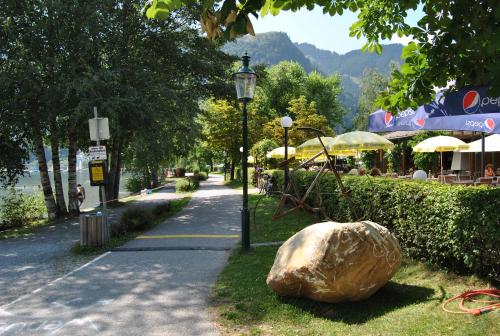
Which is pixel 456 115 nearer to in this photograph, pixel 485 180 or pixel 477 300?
pixel 477 300

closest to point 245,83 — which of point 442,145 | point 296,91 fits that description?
point 442,145

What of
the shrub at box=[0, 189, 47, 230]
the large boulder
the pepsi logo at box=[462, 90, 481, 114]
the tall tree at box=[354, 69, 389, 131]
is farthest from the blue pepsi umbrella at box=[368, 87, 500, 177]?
the tall tree at box=[354, 69, 389, 131]

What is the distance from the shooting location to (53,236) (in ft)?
39.8

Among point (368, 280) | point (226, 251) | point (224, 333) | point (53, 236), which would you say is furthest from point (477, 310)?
point (53, 236)

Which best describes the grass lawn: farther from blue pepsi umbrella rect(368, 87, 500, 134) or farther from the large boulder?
blue pepsi umbrella rect(368, 87, 500, 134)

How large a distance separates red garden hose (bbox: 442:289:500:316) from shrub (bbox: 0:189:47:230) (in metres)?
15.4

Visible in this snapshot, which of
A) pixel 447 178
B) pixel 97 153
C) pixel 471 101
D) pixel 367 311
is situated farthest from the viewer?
pixel 447 178

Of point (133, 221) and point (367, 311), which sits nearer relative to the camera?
point (367, 311)

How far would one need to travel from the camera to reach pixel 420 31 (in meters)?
4.59

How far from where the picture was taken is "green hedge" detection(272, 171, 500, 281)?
5012 mm

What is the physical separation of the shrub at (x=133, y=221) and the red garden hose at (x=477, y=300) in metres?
8.55

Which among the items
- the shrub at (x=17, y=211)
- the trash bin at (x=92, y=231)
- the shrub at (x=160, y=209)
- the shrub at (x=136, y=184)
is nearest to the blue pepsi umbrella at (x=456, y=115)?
the trash bin at (x=92, y=231)

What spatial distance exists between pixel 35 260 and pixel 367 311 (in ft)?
22.9

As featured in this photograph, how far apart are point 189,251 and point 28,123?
8.16 meters
